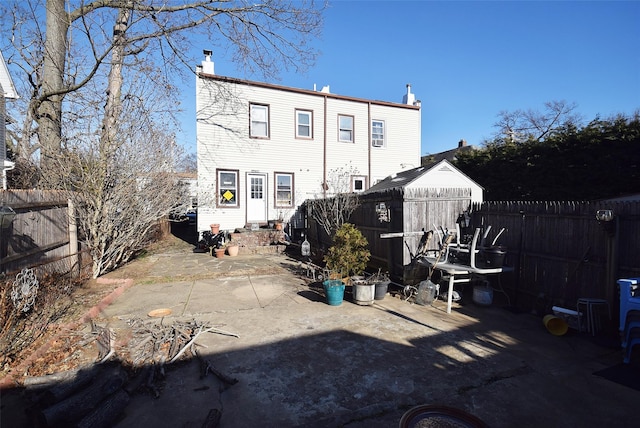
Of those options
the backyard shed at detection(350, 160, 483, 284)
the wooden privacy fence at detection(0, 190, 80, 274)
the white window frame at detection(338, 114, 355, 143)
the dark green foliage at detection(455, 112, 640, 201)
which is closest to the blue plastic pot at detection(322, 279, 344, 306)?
the backyard shed at detection(350, 160, 483, 284)

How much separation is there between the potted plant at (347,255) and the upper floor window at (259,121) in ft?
27.3

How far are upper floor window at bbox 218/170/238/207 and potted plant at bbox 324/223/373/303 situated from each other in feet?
24.5

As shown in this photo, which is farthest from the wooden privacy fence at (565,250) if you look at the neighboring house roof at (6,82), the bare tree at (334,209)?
the neighboring house roof at (6,82)

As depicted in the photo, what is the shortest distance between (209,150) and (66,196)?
6453 mm

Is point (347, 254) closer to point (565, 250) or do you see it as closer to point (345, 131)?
point (565, 250)

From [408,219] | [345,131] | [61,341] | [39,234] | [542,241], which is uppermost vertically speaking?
[345,131]

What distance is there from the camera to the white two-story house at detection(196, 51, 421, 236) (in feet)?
42.4

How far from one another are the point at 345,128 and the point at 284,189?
14.0 feet

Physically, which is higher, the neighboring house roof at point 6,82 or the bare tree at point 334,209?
the neighboring house roof at point 6,82

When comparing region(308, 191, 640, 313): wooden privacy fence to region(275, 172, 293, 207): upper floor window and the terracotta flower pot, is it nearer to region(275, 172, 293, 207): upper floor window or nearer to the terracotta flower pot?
the terracotta flower pot

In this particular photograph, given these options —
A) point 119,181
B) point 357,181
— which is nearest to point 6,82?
point 119,181

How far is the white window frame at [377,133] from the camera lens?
15852 mm

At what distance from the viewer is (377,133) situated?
16.0 m

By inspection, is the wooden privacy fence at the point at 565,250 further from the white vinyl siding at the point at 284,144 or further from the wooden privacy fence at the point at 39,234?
the white vinyl siding at the point at 284,144
